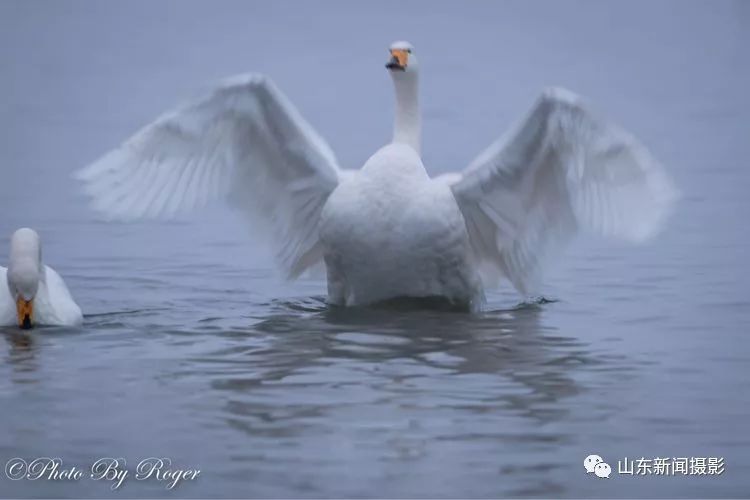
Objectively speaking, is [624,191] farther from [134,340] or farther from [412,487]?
[412,487]

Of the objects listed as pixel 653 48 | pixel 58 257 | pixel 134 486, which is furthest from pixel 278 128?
pixel 653 48

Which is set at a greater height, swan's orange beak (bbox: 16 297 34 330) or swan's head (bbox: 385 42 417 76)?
swan's head (bbox: 385 42 417 76)

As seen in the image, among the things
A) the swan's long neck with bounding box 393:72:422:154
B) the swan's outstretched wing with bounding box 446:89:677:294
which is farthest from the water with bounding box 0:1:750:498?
the swan's long neck with bounding box 393:72:422:154

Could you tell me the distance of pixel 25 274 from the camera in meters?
13.5

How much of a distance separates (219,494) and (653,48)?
92.3ft

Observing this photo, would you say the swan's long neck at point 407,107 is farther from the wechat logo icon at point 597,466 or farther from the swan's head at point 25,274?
the wechat logo icon at point 597,466

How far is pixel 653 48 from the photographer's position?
36344mm

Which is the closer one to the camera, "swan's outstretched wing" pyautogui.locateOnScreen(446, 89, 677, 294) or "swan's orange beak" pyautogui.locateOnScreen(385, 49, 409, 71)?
"swan's outstretched wing" pyautogui.locateOnScreen(446, 89, 677, 294)

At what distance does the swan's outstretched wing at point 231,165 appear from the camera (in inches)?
556

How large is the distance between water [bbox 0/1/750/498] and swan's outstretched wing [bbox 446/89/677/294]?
0.52 m

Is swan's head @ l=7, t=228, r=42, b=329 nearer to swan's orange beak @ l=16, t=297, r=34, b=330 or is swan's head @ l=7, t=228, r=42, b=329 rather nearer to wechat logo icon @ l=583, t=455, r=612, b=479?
swan's orange beak @ l=16, t=297, r=34, b=330

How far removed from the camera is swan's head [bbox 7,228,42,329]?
13406 mm

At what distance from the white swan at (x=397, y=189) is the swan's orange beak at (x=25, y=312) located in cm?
105

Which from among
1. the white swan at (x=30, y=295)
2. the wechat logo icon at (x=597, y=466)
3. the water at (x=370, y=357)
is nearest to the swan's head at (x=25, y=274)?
the white swan at (x=30, y=295)
